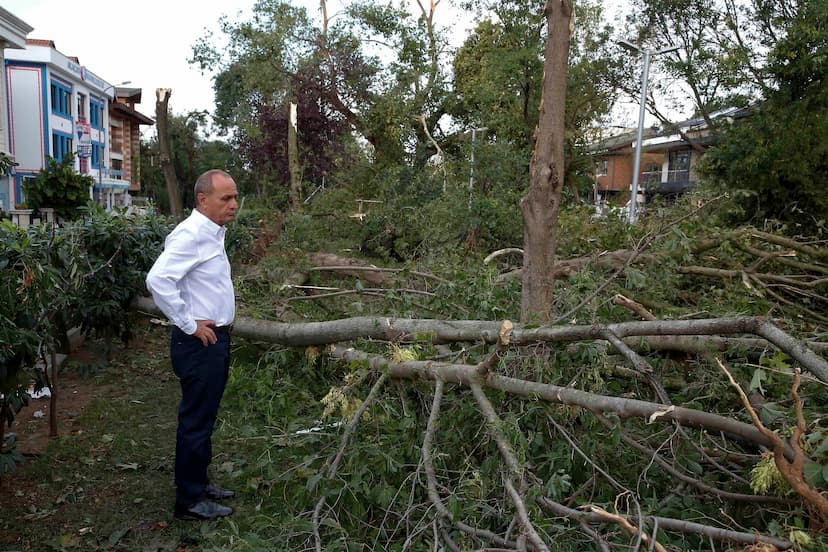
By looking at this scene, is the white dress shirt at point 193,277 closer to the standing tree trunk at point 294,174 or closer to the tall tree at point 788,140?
the tall tree at point 788,140

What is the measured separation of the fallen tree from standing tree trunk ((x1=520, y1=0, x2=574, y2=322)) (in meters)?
0.71

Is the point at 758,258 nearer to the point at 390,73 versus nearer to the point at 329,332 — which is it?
the point at 329,332

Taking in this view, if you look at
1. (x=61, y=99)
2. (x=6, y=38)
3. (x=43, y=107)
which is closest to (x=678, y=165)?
(x=43, y=107)

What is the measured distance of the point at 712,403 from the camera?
3.57 metres

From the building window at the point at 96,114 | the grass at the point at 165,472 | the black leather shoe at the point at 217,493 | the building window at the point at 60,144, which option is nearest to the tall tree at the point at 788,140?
the grass at the point at 165,472

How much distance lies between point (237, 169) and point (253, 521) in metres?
26.5

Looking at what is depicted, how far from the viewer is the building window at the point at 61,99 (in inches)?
1297

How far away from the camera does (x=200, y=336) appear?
3.33 meters

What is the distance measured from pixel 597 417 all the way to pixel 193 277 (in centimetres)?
205

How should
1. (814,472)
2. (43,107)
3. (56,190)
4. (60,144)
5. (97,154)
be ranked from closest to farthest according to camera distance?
(814,472) < (56,190) < (43,107) < (60,144) < (97,154)

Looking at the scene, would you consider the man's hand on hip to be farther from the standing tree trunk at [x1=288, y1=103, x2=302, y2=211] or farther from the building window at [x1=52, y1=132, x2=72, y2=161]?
the building window at [x1=52, y1=132, x2=72, y2=161]

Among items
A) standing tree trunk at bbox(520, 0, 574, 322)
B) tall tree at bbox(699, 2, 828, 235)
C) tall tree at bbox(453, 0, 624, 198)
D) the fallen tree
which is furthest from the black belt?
tall tree at bbox(453, 0, 624, 198)

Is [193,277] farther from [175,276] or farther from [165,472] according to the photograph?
[165,472]

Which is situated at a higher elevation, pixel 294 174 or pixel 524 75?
pixel 524 75
